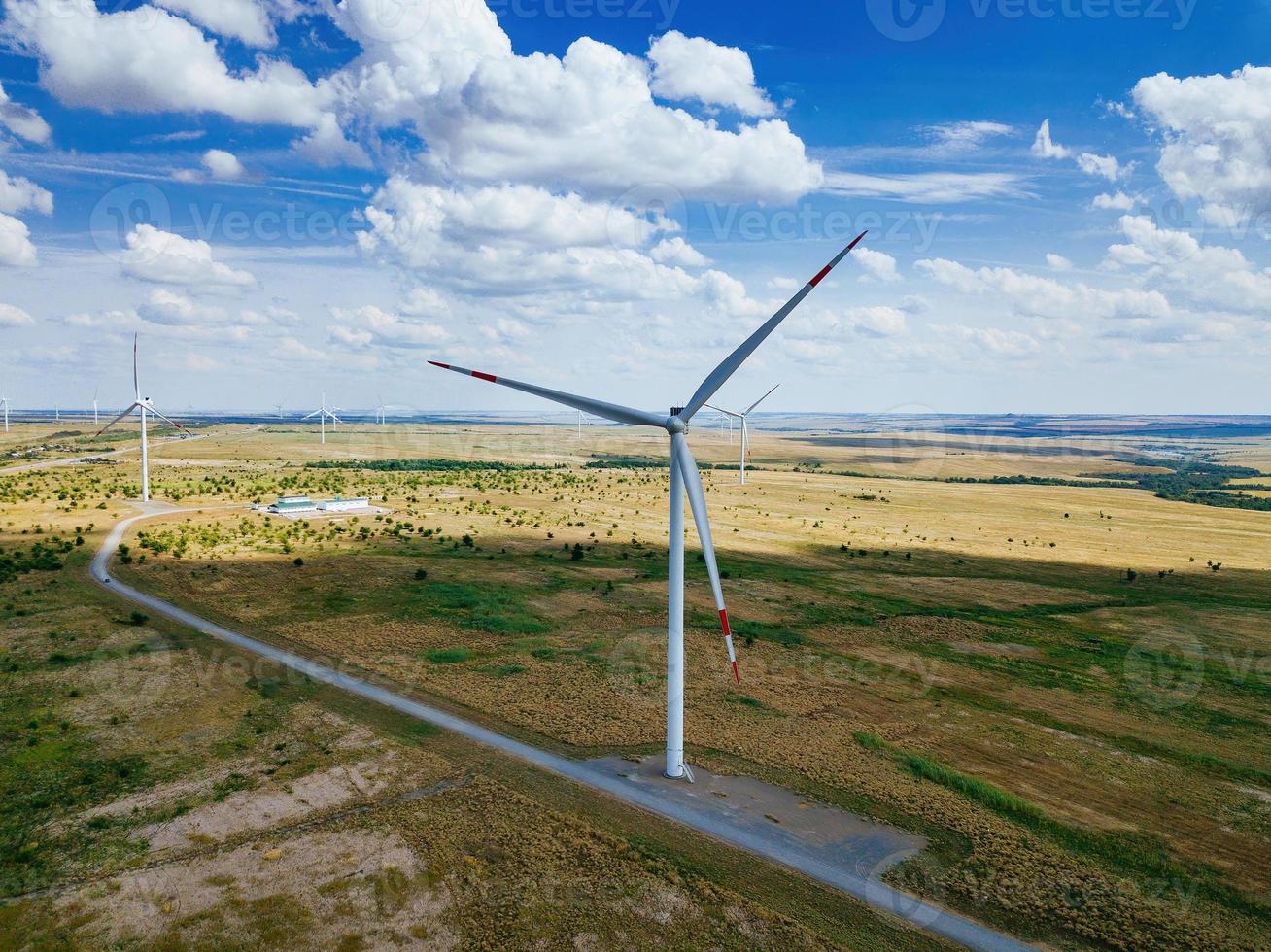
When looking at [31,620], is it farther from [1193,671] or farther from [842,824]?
[1193,671]

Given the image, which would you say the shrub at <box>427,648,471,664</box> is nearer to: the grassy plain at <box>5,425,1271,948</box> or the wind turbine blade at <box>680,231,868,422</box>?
the grassy plain at <box>5,425,1271,948</box>

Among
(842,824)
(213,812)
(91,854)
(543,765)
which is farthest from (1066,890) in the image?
(91,854)

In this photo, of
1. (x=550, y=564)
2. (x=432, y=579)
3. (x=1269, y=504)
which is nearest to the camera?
(x=432, y=579)

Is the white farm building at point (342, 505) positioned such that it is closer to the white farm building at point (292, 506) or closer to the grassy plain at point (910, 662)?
the white farm building at point (292, 506)

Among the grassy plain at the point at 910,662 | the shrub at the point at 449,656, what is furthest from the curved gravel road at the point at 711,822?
the shrub at the point at 449,656

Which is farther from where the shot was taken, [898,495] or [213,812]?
[898,495]

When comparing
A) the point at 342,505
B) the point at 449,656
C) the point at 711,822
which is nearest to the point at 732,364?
the point at 711,822

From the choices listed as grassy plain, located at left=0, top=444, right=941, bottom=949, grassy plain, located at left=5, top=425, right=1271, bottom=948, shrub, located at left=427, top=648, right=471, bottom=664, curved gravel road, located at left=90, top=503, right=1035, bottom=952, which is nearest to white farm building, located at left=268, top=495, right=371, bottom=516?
grassy plain, located at left=5, top=425, right=1271, bottom=948
